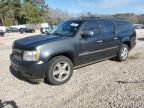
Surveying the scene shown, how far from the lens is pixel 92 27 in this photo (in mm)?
6539

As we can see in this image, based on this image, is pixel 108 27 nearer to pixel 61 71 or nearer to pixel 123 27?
pixel 123 27

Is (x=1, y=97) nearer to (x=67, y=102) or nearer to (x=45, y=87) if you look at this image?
(x=45, y=87)

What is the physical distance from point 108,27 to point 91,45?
4.08ft

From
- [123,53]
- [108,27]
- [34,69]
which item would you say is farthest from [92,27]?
[34,69]

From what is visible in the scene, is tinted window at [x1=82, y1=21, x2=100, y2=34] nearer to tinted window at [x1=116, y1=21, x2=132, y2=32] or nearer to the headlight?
tinted window at [x1=116, y1=21, x2=132, y2=32]

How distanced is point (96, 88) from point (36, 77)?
5.21 feet

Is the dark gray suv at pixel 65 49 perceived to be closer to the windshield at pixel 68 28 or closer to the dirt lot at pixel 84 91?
the windshield at pixel 68 28

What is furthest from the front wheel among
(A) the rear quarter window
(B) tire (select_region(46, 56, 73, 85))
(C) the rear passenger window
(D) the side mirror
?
(B) tire (select_region(46, 56, 73, 85))

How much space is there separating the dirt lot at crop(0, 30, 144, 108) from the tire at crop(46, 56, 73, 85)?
173 mm

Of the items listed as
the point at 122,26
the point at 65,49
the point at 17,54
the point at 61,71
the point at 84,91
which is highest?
the point at 122,26

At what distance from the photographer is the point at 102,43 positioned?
679 cm

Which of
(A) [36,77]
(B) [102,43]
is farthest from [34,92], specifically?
(B) [102,43]

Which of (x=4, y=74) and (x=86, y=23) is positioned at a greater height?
(x=86, y=23)

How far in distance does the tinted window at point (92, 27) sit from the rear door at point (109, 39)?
0.28 m
